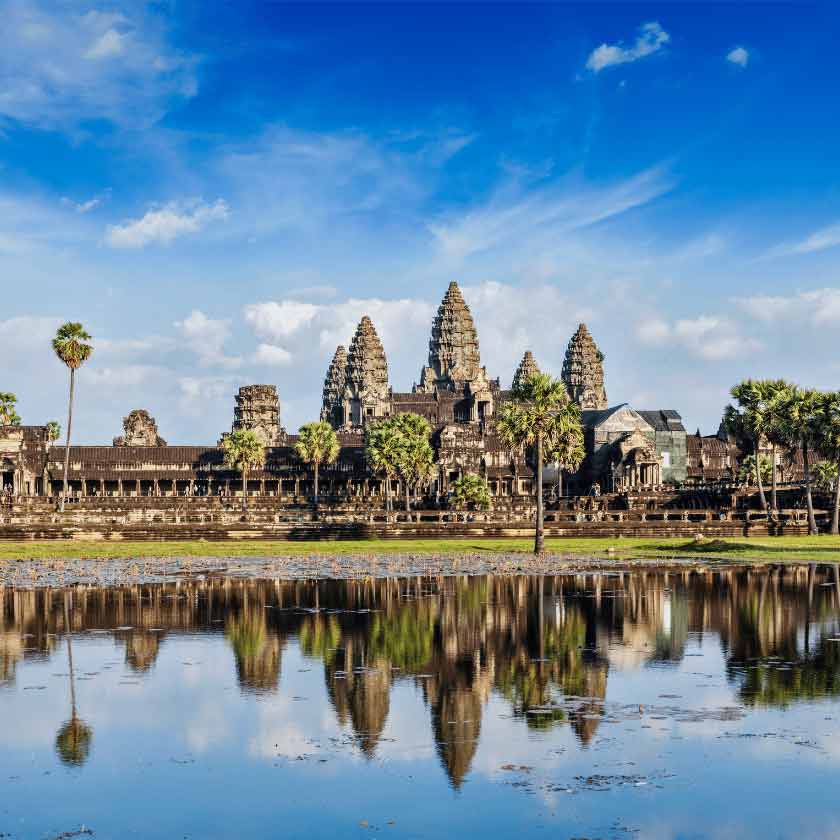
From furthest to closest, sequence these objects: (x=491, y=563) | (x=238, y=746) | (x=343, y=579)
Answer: (x=491, y=563) < (x=343, y=579) < (x=238, y=746)

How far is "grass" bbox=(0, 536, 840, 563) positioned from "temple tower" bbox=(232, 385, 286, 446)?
280ft

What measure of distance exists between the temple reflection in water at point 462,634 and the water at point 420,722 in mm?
114

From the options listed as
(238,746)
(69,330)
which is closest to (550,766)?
(238,746)

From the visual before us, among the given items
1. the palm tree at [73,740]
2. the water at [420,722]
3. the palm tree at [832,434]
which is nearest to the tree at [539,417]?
the palm tree at [832,434]

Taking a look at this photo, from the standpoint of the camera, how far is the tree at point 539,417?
68.2 metres

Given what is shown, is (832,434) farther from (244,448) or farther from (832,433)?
(244,448)

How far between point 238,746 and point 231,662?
8.01 metres

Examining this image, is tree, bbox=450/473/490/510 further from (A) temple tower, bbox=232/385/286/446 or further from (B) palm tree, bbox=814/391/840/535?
(A) temple tower, bbox=232/385/286/446

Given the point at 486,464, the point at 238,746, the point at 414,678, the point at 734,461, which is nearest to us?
the point at 238,746

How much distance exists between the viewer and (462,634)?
29828 millimetres

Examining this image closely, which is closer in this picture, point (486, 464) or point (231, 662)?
point (231, 662)

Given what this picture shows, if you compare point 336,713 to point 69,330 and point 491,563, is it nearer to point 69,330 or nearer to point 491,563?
point 491,563

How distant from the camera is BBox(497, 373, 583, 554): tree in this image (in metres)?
68.2

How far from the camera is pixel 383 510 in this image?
10206 centimetres
